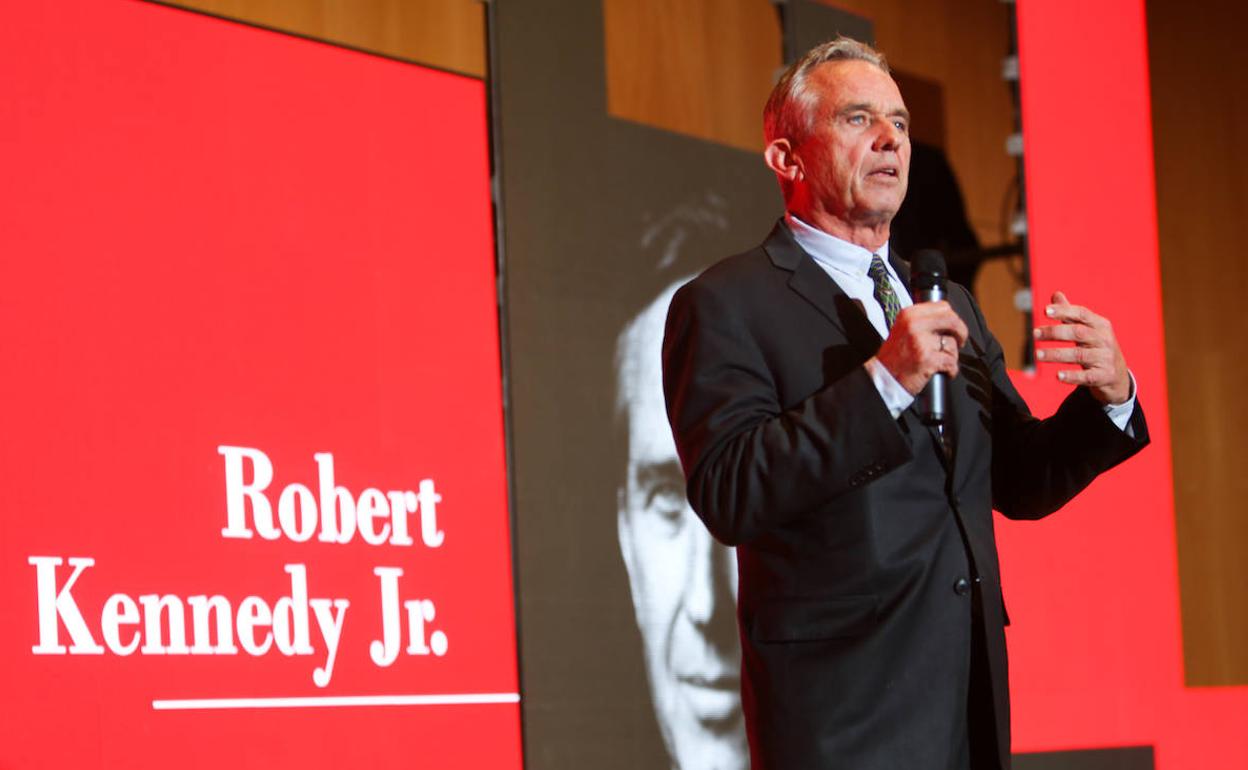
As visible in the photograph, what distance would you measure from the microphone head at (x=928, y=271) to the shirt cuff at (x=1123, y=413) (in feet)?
0.86

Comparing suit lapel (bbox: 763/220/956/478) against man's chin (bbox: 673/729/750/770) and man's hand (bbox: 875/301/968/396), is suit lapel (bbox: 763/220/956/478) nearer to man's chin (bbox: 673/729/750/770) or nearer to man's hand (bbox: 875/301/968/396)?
man's hand (bbox: 875/301/968/396)

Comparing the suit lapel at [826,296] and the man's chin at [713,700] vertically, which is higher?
the suit lapel at [826,296]

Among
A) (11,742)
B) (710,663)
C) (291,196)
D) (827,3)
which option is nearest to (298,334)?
(291,196)

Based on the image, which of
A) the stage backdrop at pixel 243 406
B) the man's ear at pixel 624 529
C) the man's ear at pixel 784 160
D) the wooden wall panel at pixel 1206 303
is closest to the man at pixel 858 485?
the man's ear at pixel 784 160

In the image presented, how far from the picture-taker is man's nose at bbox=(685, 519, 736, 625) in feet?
12.4

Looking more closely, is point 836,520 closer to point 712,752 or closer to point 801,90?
Result: point 801,90

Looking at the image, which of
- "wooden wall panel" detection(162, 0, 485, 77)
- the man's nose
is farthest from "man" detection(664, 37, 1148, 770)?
the man's nose

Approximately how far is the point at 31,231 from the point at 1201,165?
512 cm

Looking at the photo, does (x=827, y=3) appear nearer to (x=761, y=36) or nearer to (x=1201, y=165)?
(x=761, y=36)

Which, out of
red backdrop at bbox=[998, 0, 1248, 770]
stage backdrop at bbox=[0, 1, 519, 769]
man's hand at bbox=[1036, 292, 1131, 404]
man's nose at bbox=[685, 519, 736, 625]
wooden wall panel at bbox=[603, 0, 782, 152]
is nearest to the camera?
man's hand at bbox=[1036, 292, 1131, 404]

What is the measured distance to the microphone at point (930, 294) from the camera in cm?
173

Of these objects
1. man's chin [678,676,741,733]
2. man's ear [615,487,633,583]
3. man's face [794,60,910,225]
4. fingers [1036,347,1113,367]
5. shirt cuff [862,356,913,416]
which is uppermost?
man's face [794,60,910,225]

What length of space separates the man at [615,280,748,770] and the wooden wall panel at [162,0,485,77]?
30.8 inches

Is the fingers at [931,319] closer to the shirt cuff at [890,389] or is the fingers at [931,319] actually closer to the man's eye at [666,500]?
the shirt cuff at [890,389]
